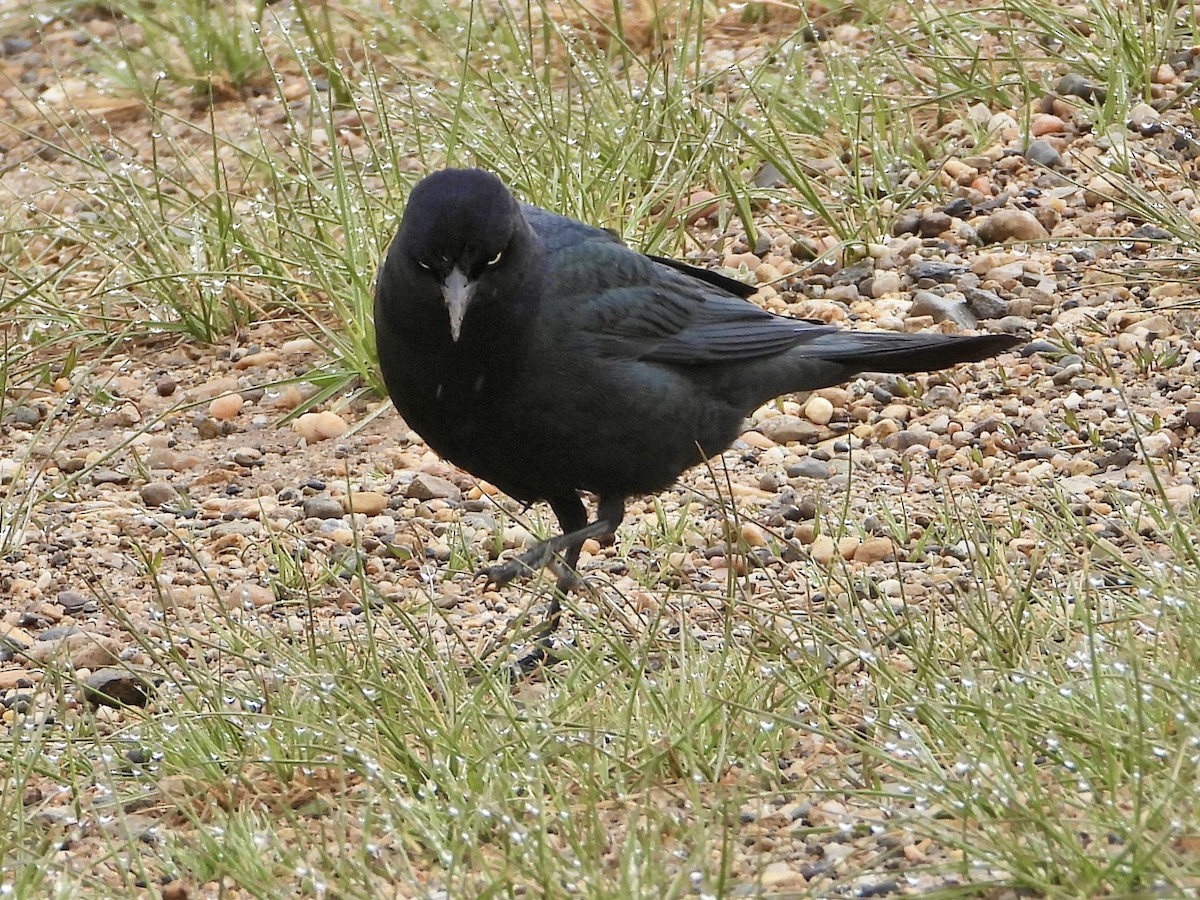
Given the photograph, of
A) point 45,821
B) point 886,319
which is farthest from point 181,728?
point 886,319

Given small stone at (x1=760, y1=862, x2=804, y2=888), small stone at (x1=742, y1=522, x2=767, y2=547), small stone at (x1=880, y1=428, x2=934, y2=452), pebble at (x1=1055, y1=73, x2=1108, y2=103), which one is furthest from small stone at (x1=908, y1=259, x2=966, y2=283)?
small stone at (x1=760, y1=862, x2=804, y2=888)

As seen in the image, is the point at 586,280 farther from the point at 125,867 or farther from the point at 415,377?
the point at 125,867

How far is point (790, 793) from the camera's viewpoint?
2.93 m

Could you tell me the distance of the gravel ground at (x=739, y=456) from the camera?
4.45 metres

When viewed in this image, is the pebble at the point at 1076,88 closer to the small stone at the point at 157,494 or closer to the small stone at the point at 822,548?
the small stone at the point at 822,548

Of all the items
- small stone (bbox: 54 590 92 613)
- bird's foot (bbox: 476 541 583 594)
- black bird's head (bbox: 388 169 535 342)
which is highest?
black bird's head (bbox: 388 169 535 342)

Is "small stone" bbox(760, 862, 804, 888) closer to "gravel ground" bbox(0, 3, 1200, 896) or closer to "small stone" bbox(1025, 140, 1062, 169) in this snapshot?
"gravel ground" bbox(0, 3, 1200, 896)

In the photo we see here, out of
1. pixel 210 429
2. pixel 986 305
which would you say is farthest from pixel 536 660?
pixel 986 305

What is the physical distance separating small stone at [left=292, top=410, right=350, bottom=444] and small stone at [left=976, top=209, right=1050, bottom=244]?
85.9 inches

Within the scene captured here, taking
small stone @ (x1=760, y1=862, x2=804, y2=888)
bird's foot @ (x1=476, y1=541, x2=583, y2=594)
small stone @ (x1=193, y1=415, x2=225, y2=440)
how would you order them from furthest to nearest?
small stone @ (x1=193, y1=415, x2=225, y2=440)
bird's foot @ (x1=476, y1=541, x2=583, y2=594)
small stone @ (x1=760, y1=862, x2=804, y2=888)

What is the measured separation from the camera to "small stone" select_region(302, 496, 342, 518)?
5.15 m

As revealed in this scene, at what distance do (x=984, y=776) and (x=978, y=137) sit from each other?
13.0 feet

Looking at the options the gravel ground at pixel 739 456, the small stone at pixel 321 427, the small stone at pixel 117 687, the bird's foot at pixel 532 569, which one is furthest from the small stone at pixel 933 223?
the small stone at pixel 117 687

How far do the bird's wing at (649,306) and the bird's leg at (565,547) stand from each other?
0.39 metres
